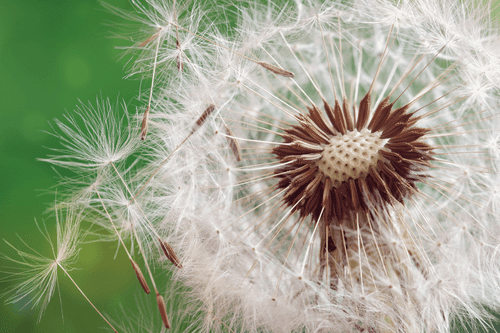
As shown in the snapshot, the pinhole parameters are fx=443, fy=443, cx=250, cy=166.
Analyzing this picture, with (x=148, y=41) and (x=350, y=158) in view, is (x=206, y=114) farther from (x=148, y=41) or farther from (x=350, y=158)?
(x=350, y=158)

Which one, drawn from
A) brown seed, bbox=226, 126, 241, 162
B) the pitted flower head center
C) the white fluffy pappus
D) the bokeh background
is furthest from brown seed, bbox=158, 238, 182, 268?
the bokeh background

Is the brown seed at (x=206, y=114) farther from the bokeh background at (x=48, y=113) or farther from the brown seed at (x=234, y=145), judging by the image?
the bokeh background at (x=48, y=113)

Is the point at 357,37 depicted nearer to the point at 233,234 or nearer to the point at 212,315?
the point at 233,234

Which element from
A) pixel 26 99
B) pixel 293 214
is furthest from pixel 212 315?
pixel 26 99

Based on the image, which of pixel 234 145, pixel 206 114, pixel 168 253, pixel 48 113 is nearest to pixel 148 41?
pixel 206 114

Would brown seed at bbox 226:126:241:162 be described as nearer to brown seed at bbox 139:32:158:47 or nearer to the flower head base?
the flower head base

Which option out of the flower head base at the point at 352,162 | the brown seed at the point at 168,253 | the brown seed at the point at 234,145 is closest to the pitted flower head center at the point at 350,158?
the flower head base at the point at 352,162

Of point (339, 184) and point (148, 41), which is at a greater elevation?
point (148, 41)

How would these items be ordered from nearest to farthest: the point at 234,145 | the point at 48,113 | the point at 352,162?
the point at 352,162, the point at 234,145, the point at 48,113
